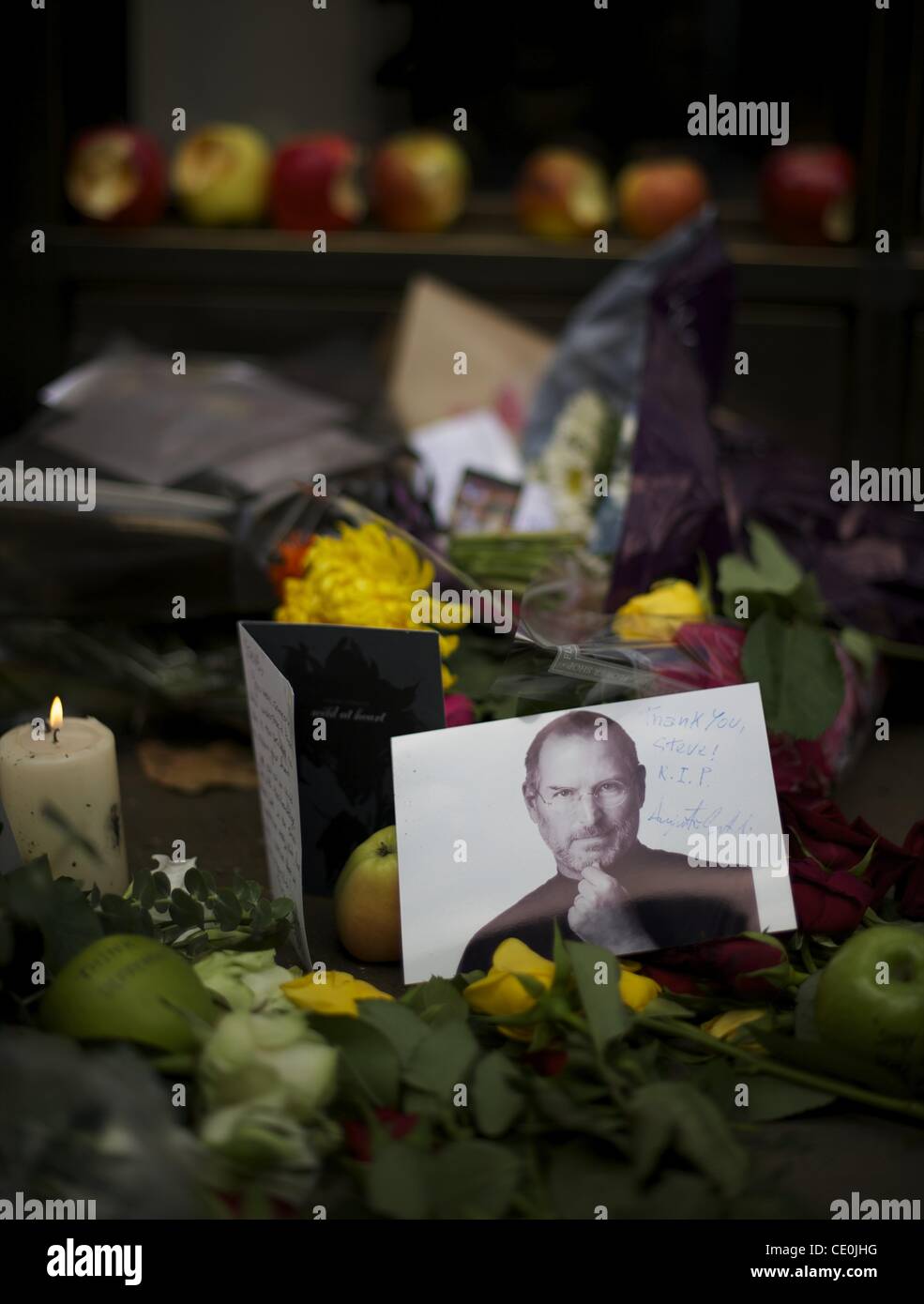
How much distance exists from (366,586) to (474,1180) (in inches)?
17.0

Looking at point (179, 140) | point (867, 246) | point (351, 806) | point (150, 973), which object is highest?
point (179, 140)

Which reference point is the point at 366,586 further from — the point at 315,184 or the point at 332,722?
the point at 315,184

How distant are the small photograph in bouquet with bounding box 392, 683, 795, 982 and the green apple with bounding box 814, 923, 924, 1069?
3.2 inches

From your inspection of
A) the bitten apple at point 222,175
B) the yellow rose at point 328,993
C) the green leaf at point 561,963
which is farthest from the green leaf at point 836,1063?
the bitten apple at point 222,175

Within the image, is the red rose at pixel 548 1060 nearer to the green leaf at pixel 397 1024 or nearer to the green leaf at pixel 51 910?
the green leaf at pixel 397 1024

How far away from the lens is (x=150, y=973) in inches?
24.5

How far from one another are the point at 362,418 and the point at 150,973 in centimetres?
100

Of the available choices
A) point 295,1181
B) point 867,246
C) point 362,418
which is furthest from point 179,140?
point 295,1181

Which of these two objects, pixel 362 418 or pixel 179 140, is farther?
pixel 179 140

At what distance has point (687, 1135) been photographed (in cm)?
58

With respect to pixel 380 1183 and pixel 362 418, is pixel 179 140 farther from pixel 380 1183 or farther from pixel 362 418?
pixel 380 1183

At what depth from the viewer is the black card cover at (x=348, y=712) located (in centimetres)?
81

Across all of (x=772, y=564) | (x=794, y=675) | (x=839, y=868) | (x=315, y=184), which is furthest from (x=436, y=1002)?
(x=315, y=184)

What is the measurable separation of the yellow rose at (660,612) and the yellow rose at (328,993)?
0.34 meters
